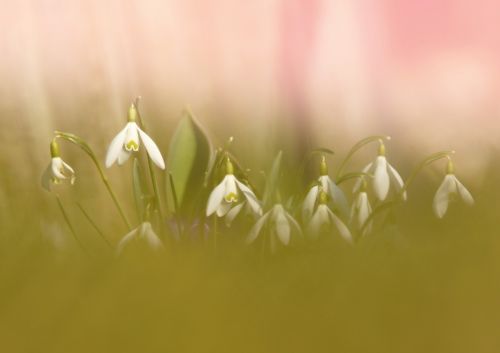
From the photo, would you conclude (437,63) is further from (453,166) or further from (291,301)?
(291,301)

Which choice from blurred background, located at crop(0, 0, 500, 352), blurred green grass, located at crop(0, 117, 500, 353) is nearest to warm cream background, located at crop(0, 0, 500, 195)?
blurred background, located at crop(0, 0, 500, 352)

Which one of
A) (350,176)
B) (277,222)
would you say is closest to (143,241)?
(277,222)

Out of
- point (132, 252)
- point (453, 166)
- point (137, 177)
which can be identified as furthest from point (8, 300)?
point (137, 177)

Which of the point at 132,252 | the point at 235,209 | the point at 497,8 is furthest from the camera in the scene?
the point at 235,209

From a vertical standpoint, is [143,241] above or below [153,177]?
above

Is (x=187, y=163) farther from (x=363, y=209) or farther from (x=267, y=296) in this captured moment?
(x=267, y=296)

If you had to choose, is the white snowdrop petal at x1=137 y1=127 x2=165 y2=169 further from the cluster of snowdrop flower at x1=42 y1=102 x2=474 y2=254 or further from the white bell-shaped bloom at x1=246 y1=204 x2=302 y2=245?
the white bell-shaped bloom at x1=246 y1=204 x2=302 y2=245
